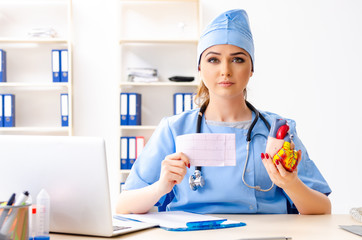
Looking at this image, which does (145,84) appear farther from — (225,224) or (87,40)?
(225,224)

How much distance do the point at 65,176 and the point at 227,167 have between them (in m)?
0.69

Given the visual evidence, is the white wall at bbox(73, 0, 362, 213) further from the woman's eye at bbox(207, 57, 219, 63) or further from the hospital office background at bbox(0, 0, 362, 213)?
the woman's eye at bbox(207, 57, 219, 63)

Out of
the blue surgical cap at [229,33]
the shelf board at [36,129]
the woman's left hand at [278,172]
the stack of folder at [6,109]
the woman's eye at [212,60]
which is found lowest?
the woman's left hand at [278,172]

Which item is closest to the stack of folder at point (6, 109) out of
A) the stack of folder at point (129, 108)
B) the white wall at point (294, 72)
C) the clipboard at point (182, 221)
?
the white wall at point (294, 72)

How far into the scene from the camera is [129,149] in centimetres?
396

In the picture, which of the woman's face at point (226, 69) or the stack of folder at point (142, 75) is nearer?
the woman's face at point (226, 69)

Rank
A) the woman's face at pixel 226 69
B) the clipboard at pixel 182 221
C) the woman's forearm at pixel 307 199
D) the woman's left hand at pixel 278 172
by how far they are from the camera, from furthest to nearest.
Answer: the woman's face at pixel 226 69 < the woman's forearm at pixel 307 199 < the woman's left hand at pixel 278 172 < the clipboard at pixel 182 221

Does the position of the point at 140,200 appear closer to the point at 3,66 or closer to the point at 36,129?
the point at 36,129

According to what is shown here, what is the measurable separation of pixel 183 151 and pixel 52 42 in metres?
→ 3.08

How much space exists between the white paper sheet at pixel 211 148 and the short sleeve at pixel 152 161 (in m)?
0.35

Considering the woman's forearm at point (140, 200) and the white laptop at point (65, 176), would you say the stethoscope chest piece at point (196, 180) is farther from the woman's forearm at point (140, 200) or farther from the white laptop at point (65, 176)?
the white laptop at point (65, 176)

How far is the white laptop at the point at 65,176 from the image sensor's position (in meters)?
1.08

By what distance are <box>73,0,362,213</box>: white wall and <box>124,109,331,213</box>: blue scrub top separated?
249cm

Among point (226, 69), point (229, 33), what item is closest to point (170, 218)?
point (226, 69)
